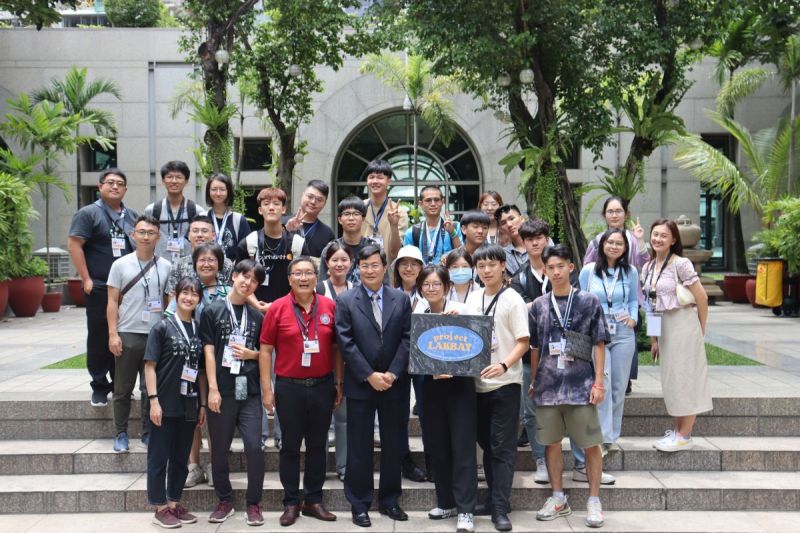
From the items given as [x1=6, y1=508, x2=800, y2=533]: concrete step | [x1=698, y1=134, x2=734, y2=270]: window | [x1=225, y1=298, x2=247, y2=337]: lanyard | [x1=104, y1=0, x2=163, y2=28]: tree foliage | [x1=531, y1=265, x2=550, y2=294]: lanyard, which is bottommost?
[x1=6, y1=508, x2=800, y2=533]: concrete step

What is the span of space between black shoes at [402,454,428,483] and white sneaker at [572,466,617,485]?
1159 mm

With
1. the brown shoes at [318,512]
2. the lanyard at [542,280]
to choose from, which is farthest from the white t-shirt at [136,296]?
the lanyard at [542,280]

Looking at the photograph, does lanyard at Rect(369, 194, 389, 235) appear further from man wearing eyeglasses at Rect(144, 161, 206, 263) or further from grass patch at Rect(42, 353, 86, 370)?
grass patch at Rect(42, 353, 86, 370)

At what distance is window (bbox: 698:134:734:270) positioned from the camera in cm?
2516

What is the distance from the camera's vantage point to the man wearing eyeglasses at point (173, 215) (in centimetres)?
687

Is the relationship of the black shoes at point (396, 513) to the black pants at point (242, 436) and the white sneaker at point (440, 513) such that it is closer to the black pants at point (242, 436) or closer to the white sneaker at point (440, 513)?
the white sneaker at point (440, 513)

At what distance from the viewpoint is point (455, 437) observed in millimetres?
5656

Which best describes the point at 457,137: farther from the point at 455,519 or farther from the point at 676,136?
the point at 455,519

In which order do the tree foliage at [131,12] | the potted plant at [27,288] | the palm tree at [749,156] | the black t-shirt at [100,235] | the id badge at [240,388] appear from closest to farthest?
1. the id badge at [240,388]
2. the black t-shirt at [100,235]
3. the potted plant at [27,288]
4. the palm tree at [749,156]
5. the tree foliage at [131,12]

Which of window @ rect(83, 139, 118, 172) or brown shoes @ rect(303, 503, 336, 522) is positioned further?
window @ rect(83, 139, 118, 172)

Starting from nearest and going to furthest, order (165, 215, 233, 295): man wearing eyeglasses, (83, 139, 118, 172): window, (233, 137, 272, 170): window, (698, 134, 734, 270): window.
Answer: (165, 215, 233, 295): man wearing eyeglasses
(698, 134, 734, 270): window
(233, 137, 272, 170): window
(83, 139, 118, 172): window

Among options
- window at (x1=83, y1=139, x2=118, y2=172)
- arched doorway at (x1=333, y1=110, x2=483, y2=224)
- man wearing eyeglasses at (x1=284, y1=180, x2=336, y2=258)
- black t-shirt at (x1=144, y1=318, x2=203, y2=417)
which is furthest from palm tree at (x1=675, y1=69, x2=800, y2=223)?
window at (x1=83, y1=139, x2=118, y2=172)

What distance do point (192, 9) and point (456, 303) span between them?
821 centimetres

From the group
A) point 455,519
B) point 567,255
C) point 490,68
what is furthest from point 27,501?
point 490,68
